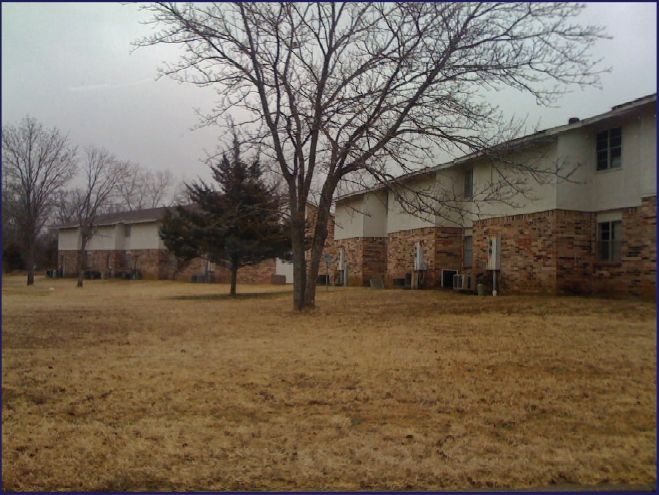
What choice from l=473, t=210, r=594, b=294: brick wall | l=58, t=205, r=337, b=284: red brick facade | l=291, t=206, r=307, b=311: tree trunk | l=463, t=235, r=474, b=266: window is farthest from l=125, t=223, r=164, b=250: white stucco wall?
l=473, t=210, r=594, b=294: brick wall

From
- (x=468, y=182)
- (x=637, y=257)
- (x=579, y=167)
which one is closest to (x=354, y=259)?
(x=468, y=182)

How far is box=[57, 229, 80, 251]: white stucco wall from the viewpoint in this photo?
151 ft

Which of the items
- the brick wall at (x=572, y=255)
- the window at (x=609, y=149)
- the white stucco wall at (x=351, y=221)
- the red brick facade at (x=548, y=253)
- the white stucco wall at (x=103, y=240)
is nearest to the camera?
the brick wall at (x=572, y=255)

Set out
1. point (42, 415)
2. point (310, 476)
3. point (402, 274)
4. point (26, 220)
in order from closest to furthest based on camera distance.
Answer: point (310, 476) < point (42, 415) < point (402, 274) < point (26, 220)

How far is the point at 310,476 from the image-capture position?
4891 millimetres

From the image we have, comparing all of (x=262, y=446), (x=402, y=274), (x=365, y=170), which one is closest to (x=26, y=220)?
(x=402, y=274)

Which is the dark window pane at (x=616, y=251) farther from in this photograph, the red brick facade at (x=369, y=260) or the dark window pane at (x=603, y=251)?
the red brick facade at (x=369, y=260)

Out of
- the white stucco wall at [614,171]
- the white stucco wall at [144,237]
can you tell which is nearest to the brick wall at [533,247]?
the white stucco wall at [614,171]

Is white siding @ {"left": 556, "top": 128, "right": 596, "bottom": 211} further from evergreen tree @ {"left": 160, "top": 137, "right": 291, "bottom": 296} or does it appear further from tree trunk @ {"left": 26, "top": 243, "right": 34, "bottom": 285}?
tree trunk @ {"left": 26, "top": 243, "right": 34, "bottom": 285}

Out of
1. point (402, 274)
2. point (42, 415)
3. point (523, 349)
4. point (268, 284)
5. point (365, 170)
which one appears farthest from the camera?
point (268, 284)

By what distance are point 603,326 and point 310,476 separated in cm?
858

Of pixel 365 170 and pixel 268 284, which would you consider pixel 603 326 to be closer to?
pixel 365 170

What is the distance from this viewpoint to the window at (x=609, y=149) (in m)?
16.4

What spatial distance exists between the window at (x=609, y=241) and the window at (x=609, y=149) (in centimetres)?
165
